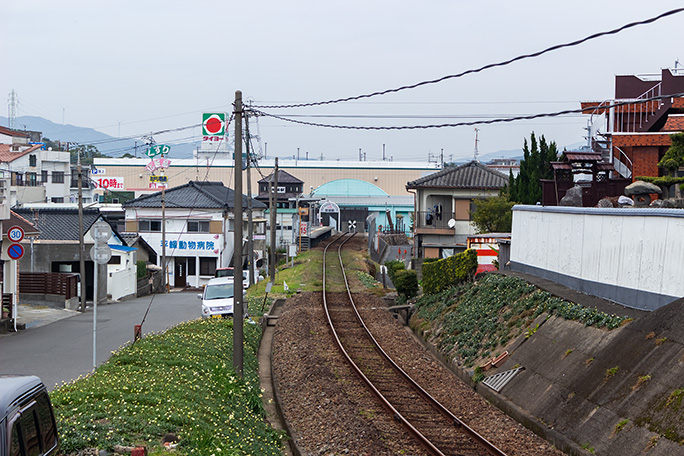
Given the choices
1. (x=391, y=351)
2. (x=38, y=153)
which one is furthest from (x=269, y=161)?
(x=391, y=351)

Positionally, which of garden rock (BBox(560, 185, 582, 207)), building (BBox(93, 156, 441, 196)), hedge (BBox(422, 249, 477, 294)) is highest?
building (BBox(93, 156, 441, 196))

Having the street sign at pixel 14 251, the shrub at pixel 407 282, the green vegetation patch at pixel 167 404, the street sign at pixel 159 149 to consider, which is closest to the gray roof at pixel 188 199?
the shrub at pixel 407 282

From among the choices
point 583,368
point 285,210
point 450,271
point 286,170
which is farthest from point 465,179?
point 286,170

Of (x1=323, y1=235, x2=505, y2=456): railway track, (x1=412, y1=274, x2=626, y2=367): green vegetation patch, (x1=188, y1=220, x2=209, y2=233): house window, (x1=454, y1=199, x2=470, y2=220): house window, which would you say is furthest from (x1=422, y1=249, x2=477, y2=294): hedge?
(x1=188, y1=220, x2=209, y2=233): house window

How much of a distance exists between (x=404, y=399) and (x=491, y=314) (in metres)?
4.67

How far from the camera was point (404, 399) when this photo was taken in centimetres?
1345

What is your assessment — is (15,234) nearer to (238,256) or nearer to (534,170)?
(238,256)

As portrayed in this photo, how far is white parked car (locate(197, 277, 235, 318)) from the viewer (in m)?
22.2

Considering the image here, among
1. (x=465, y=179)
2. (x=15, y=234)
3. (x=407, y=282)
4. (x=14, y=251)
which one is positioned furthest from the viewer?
(x=465, y=179)

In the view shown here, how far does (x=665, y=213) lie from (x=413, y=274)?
50.4 feet

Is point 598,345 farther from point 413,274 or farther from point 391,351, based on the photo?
point 413,274

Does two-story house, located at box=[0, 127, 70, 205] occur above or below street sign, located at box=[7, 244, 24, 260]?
above

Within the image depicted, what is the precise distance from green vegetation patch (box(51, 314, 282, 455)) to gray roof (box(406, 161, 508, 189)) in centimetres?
2754

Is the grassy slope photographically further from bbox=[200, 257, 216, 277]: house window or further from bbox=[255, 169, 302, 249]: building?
bbox=[255, 169, 302, 249]: building
